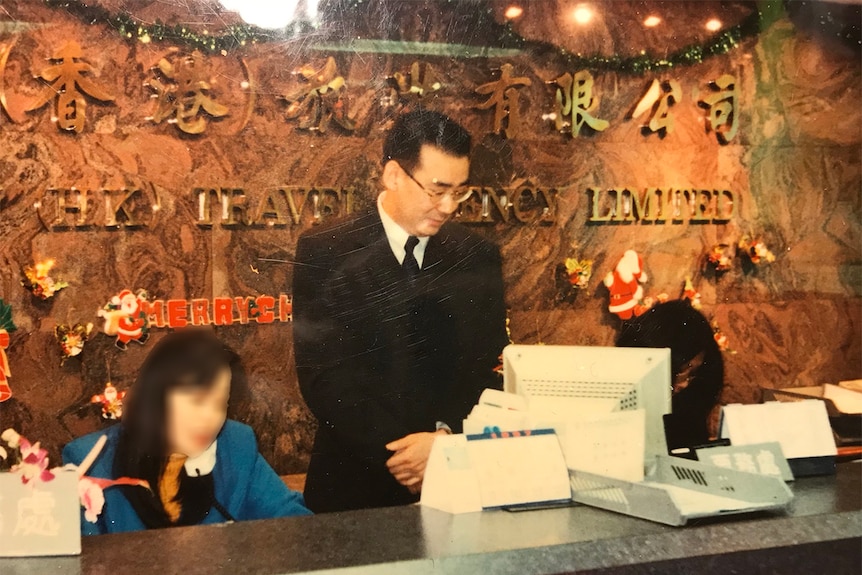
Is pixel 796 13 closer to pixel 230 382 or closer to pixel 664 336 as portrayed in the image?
pixel 664 336

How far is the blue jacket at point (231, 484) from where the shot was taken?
238cm

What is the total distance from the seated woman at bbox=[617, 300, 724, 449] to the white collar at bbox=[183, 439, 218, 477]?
1.39 meters

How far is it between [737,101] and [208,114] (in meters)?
1.84

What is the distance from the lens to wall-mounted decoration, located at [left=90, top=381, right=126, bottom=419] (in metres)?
2.38

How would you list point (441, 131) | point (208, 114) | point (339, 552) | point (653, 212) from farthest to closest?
point (653, 212)
point (441, 131)
point (208, 114)
point (339, 552)

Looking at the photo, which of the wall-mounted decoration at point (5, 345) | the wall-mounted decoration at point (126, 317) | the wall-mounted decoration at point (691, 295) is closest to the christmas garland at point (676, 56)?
the wall-mounted decoration at point (691, 295)

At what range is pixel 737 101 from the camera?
2.99 m

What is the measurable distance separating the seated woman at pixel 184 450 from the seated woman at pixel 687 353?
4.30ft

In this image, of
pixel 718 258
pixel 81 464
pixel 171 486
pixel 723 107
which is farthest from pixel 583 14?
pixel 81 464

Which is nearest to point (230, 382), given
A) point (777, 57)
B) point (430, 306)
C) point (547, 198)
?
point (430, 306)

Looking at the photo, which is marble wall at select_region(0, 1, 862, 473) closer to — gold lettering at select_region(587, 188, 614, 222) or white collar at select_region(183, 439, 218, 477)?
gold lettering at select_region(587, 188, 614, 222)

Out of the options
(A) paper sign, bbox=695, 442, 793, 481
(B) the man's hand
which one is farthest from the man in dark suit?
(A) paper sign, bbox=695, 442, 793, 481

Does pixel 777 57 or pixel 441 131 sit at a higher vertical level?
pixel 777 57

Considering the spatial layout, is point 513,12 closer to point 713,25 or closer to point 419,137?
point 419,137
